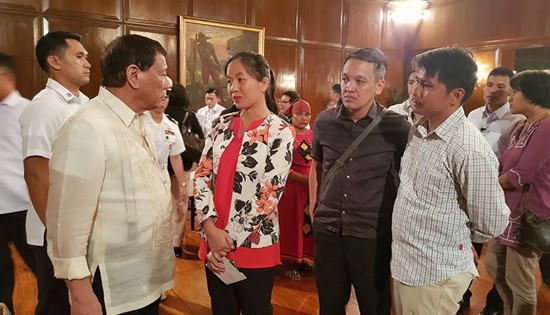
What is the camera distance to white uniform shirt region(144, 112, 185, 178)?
9.88ft

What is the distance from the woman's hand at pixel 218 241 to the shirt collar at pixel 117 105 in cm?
55

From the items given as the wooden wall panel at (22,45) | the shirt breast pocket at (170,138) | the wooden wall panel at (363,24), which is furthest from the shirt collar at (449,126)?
the wooden wall panel at (363,24)

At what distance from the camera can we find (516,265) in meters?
2.33

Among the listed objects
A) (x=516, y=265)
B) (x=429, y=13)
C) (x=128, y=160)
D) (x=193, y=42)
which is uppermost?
(x=429, y=13)

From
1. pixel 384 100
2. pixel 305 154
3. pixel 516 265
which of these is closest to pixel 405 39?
pixel 384 100

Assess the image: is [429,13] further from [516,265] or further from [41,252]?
[41,252]

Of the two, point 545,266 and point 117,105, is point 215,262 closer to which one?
point 117,105

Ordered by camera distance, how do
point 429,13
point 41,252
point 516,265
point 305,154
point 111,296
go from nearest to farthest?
point 111,296 < point 41,252 < point 516,265 < point 305,154 < point 429,13

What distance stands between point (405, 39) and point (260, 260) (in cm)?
760

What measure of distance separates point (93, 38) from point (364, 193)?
499 cm

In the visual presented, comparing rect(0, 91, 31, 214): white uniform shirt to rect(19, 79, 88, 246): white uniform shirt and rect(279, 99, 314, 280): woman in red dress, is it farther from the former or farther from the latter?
rect(279, 99, 314, 280): woman in red dress

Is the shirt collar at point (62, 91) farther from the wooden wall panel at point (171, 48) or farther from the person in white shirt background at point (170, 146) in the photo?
the wooden wall panel at point (171, 48)

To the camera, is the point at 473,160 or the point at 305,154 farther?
the point at 305,154

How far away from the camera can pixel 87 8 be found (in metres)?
5.48
